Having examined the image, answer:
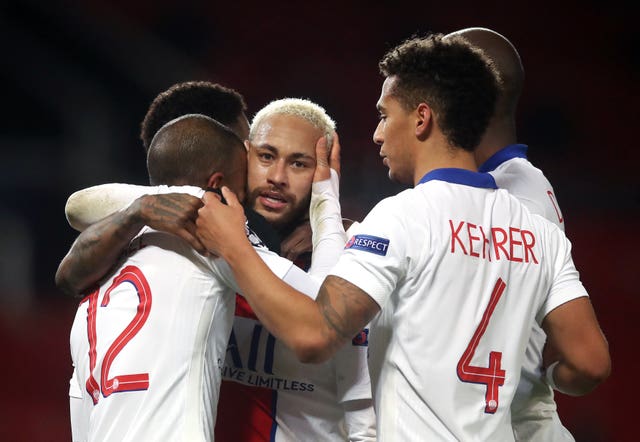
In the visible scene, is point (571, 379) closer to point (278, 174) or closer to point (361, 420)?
point (361, 420)

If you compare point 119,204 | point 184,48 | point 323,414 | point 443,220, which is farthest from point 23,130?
point 443,220

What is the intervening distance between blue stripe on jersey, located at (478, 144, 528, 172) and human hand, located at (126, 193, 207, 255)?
36.4 inches

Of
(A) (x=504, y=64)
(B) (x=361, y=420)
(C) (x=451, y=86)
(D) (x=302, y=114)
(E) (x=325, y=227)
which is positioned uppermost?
(A) (x=504, y=64)

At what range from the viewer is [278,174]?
228cm

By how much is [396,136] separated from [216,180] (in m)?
0.40

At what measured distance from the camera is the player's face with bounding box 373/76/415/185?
72.0 inches

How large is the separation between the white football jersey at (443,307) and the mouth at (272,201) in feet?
2.08

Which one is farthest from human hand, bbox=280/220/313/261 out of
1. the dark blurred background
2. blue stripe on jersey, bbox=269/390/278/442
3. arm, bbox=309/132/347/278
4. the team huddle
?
the dark blurred background

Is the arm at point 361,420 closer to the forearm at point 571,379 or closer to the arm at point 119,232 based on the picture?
the forearm at point 571,379

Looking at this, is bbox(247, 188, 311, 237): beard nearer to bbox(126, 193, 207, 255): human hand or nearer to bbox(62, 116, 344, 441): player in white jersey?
bbox(62, 116, 344, 441): player in white jersey

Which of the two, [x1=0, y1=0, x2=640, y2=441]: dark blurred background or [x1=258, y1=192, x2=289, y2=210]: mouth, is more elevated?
[x1=0, y1=0, x2=640, y2=441]: dark blurred background

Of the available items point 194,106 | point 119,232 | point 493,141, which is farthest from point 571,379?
point 194,106

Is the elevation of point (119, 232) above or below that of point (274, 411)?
above

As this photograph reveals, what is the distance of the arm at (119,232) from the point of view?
5.55 ft
